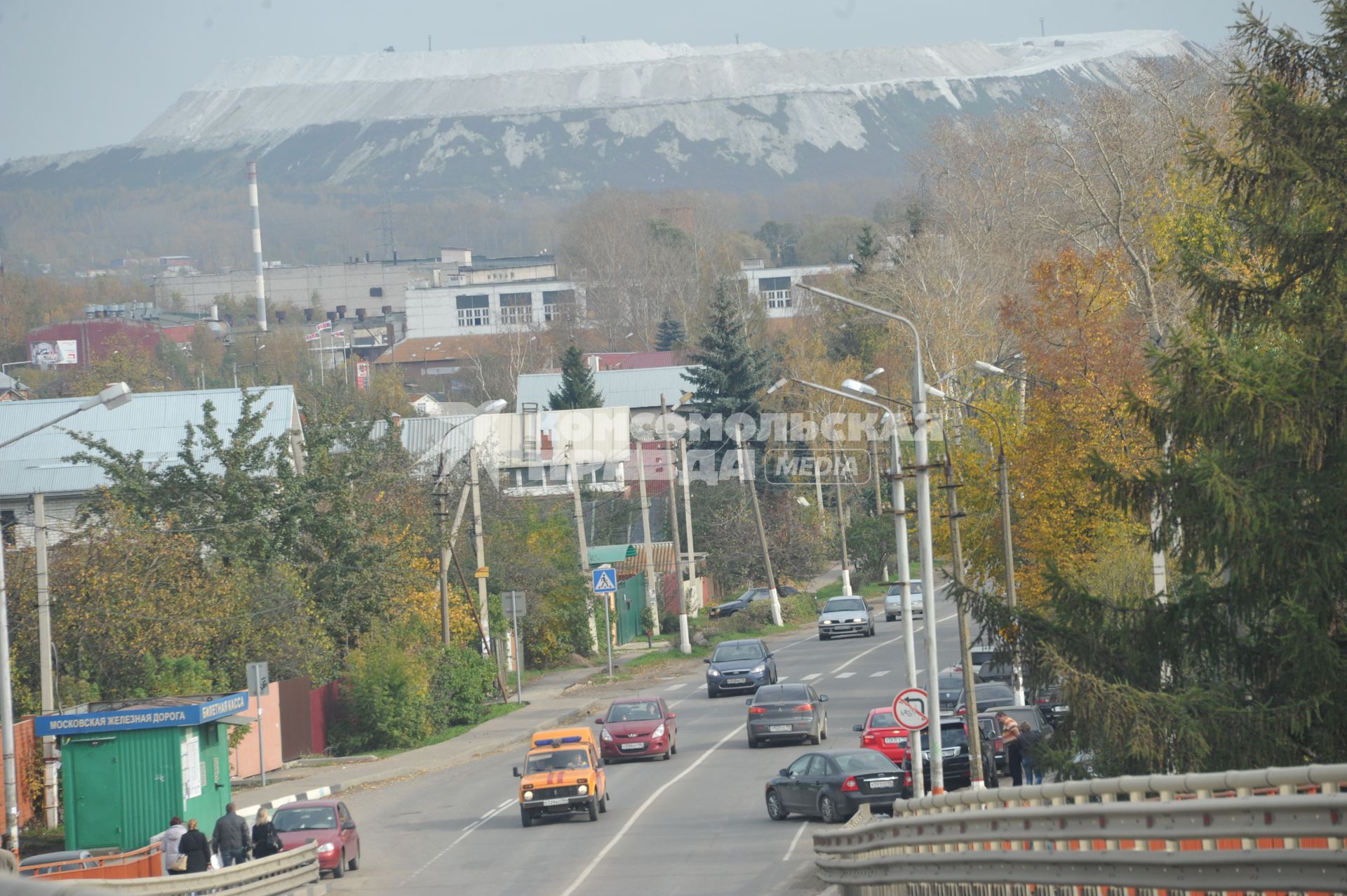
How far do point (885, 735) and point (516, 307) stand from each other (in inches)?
5849

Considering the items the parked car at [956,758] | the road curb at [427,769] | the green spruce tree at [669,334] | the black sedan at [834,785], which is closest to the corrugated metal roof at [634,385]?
the green spruce tree at [669,334]

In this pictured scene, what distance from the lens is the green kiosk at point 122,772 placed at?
22.7m

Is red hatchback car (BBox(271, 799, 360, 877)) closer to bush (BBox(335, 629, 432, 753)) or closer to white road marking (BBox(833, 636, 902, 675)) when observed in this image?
bush (BBox(335, 629, 432, 753))

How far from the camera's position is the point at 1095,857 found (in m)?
11.0

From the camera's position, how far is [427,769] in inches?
1299

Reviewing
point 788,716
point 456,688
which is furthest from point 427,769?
point 788,716

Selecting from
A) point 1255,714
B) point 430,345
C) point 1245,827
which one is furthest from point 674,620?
point 430,345

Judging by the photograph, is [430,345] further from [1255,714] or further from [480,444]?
[1255,714]

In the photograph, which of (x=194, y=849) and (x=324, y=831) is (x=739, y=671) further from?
(x=194, y=849)

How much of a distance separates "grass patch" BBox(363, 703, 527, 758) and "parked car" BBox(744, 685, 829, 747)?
902 centimetres

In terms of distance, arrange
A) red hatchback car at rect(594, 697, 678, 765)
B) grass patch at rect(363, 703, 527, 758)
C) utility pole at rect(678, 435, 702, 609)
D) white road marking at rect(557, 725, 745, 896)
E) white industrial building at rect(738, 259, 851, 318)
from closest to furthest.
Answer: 1. white road marking at rect(557, 725, 745, 896)
2. red hatchback car at rect(594, 697, 678, 765)
3. grass patch at rect(363, 703, 527, 758)
4. utility pole at rect(678, 435, 702, 609)
5. white industrial building at rect(738, 259, 851, 318)

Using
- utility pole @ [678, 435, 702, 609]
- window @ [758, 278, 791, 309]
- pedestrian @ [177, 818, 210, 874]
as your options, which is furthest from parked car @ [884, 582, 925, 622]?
window @ [758, 278, 791, 309]

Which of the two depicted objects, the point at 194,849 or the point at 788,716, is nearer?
the point at 194,849

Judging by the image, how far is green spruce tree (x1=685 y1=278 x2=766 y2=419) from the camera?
73688 millimetres
